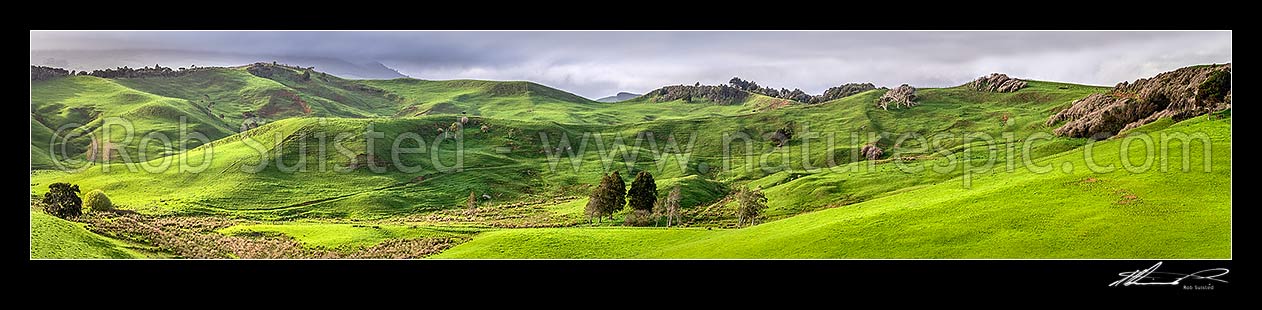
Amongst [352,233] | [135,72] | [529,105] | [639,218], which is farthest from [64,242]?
[529,105]

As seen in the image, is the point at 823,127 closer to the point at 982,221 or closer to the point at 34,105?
the point at 982,221

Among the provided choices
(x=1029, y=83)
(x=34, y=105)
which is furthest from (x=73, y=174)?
(x=1029, y=83)

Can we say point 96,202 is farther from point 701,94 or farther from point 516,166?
point 701,94

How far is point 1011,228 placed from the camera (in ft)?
89.9

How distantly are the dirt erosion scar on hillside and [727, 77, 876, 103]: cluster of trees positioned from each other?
1411 inches

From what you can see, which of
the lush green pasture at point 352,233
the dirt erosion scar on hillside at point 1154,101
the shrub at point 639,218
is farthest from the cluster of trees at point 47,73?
the dirt erosion scar on hillside at point 1154,101

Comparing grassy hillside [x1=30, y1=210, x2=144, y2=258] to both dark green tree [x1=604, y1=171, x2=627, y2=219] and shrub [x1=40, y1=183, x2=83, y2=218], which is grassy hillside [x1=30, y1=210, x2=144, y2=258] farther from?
dark green tree [x1=604, y1=171, x2=627, y2=219]

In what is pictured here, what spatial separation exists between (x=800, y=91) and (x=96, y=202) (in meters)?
110

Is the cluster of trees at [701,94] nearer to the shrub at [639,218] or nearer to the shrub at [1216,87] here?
the shrub at [639,218]

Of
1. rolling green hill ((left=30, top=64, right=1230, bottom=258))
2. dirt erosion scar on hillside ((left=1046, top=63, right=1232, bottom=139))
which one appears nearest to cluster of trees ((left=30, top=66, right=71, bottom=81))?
rolling green hill ((left=30, top=64, right=1230, bottom=258))
